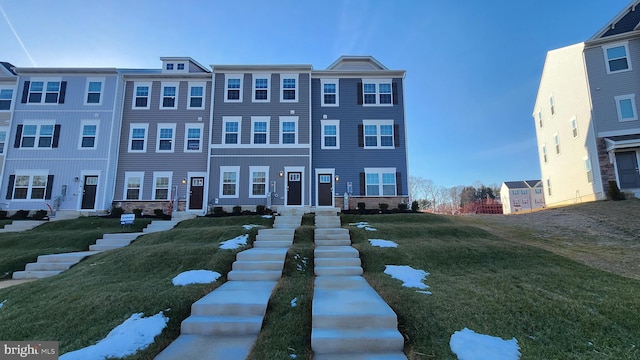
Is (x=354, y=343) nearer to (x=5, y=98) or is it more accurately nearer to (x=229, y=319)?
(x=229, y=319)

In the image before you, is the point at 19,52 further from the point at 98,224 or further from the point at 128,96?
the point at 98,224

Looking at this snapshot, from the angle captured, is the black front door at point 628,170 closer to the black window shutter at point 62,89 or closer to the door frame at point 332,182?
the door frame at point 332,182

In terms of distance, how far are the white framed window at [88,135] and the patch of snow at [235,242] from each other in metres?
13.0

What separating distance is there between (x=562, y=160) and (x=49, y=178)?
99.4 feet

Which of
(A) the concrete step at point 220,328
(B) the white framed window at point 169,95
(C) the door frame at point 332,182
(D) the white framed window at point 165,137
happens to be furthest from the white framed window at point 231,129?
(A) the concrete step at point 220,328

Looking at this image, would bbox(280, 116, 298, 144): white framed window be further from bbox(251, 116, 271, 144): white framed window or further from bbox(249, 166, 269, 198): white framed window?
bbox(249, 166, 269, 198): white framed window

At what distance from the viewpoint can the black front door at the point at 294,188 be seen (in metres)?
15.7

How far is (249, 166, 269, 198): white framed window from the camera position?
15.7 m

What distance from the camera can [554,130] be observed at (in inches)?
762

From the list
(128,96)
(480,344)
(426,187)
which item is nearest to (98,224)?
(128,96)

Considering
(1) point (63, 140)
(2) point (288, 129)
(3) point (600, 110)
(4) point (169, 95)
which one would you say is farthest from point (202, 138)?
(3) point (600, 110)

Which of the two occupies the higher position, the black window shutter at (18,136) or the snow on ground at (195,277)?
the black window shutter at (18,136)

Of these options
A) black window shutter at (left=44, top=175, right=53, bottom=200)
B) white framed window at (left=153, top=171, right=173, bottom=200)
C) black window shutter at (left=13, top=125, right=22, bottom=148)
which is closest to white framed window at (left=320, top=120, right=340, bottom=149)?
white framed window at (left=153, top=171, right=173, bottom=200)

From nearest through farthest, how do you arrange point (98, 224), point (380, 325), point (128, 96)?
point (380, 325) → point (98, 224) → point (128, 96)
